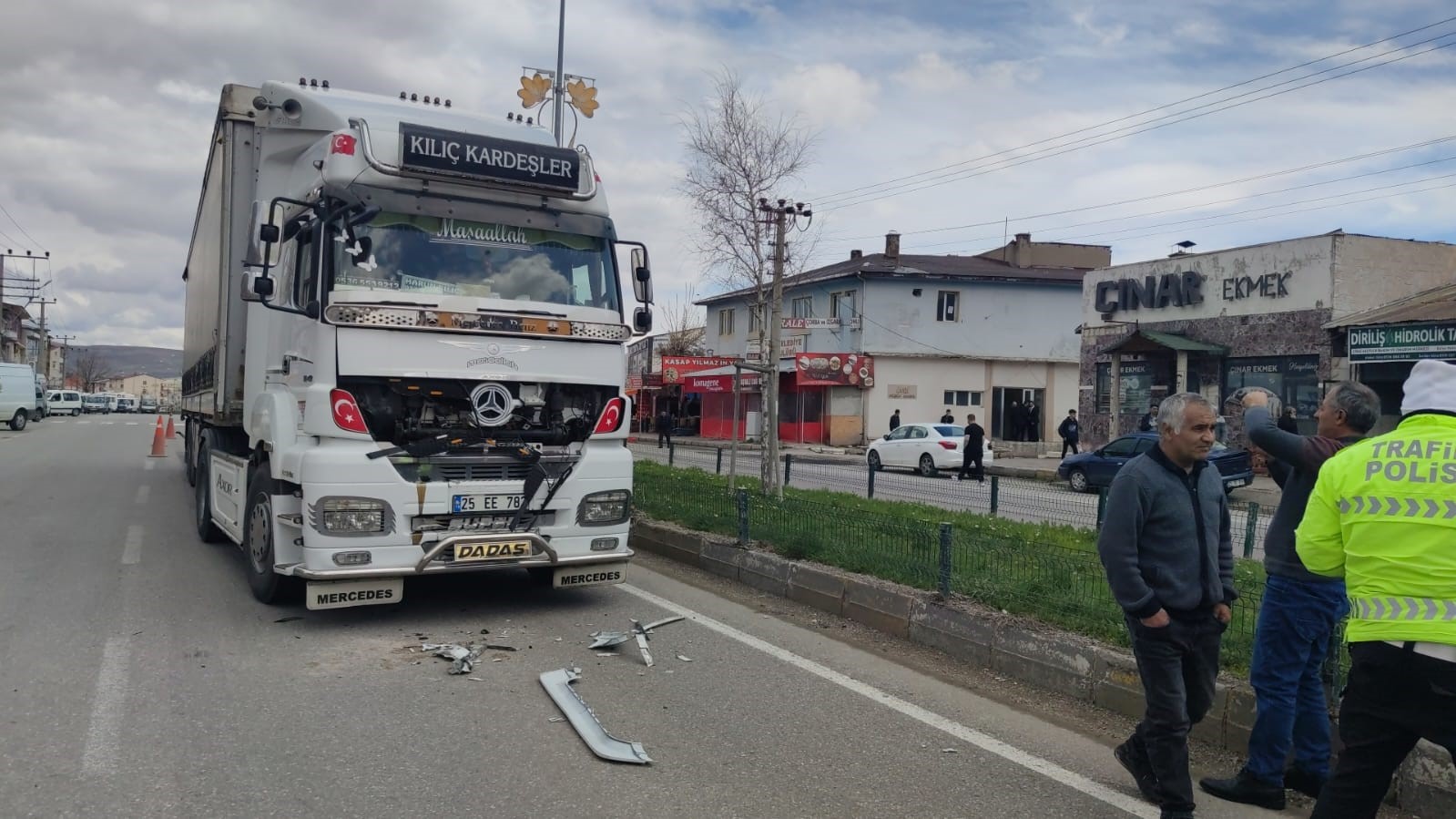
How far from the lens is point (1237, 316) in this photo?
1054 inches

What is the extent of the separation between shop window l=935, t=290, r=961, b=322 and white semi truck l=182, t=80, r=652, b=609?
35567mm

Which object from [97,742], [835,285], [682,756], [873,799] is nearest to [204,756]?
[97,742]

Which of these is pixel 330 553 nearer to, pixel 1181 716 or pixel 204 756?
pixel 204 756

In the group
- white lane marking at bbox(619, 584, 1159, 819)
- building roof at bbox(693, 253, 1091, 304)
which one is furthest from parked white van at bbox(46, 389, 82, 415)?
white lane marking at bbox(619, 584, 1159, 819)

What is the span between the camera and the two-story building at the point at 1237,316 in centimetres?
2448

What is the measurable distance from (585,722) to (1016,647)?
2.74 m

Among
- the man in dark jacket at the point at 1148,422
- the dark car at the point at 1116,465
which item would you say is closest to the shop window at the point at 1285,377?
the man in dark jacket at the point at 1148,422

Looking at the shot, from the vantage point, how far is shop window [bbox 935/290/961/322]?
4266cm

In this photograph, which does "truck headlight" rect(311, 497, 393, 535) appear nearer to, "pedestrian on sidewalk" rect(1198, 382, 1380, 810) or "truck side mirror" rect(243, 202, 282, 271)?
"truck side mirror" rect(243, 202, 282, 271)

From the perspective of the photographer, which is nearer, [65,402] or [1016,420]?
[1016,420]

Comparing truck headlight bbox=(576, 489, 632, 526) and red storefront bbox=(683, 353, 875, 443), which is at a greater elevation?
red storefront bbox=(683, 353, 875, 443)

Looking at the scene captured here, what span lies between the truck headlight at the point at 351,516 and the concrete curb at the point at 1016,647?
11.0 feet

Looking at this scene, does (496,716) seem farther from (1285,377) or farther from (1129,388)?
(1129,388)

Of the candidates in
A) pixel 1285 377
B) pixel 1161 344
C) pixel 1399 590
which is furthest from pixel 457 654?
pixel 1161 344
